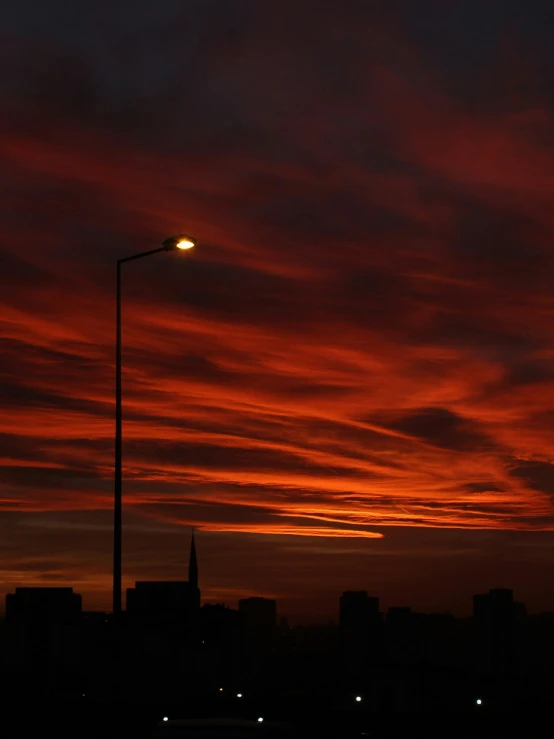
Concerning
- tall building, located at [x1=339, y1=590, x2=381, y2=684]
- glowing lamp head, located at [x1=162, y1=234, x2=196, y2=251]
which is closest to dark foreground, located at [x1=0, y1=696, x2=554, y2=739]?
glowing lamp head, located at [x1=162, y1=234, x2=196, y2=251]

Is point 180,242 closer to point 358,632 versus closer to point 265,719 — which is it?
point 265,719

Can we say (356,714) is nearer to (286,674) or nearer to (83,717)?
(83,717)

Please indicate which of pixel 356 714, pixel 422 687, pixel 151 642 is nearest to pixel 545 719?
→ pixel 356 714

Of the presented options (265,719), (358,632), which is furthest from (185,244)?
(358,632)

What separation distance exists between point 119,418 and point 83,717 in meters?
7.20

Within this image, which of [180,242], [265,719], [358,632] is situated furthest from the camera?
[358,632]

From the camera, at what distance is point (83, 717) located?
963 inches

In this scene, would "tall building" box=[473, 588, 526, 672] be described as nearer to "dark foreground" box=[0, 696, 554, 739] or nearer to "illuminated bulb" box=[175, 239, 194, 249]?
"dark foreground" box=[0, 696, 554, 739]

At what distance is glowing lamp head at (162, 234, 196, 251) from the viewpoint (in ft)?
70.7

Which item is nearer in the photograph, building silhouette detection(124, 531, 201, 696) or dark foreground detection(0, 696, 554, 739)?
dark foreground detection(0, 696, 554, 739)

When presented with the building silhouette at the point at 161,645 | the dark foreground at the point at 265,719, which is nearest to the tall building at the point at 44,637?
the building silhouette at the point at 161,645

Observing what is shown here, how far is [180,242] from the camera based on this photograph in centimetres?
2166

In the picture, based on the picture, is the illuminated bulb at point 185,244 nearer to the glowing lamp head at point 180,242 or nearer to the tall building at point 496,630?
the glowing lamp head at point 180,242

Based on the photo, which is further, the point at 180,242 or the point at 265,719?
the point at 265,719
